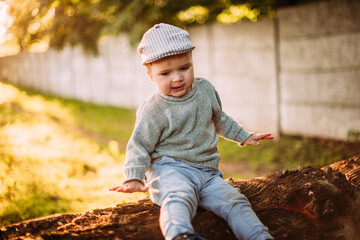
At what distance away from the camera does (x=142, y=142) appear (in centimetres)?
232

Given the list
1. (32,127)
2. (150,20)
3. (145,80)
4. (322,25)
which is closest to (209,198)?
(322,25)

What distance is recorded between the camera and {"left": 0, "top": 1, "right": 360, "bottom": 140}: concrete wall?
5441 millimetres

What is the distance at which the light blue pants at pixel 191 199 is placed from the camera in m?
1.95

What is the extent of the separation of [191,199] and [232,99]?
5.41 m

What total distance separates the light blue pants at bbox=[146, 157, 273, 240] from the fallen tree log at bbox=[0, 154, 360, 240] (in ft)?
0.39

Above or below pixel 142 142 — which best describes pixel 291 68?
below

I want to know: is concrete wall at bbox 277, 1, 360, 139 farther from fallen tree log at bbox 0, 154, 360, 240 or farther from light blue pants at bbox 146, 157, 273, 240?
light blue pants at bbox 146, 157, 273, 240

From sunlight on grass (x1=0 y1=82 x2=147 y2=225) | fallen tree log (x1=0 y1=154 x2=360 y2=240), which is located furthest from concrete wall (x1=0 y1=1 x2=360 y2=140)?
fallen tree log (x1=0 y1=154 x2=360 y2=240)

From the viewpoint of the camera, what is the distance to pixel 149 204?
7.66 ft

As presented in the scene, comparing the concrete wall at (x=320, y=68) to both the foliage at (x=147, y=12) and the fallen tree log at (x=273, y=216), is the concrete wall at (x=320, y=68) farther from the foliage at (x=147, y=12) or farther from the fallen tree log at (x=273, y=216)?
the fallen tree log at (x=273, y=216)

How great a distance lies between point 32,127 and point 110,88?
13.2 feet

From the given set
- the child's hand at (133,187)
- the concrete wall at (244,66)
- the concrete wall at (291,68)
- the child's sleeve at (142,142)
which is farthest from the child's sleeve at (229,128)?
the concrete wall at (244,66)

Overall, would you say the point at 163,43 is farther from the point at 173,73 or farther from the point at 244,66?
the point at 244,66

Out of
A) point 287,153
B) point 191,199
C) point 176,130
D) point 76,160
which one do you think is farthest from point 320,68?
point 191,199
